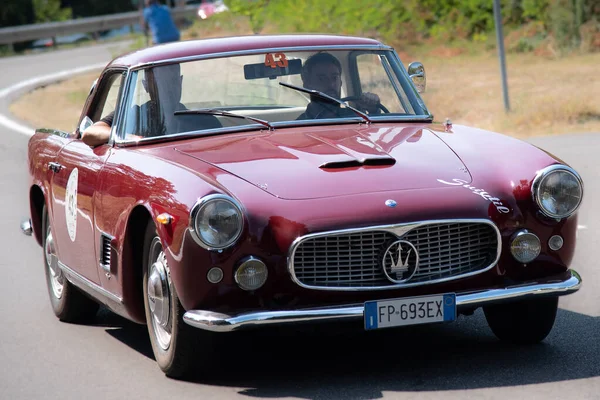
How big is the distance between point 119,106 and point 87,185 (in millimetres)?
485

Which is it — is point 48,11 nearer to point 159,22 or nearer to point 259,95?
point 159,22

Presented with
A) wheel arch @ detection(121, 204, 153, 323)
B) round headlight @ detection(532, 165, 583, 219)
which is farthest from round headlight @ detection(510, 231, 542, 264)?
wheel arch @ detection(121, 204, 153, 323)

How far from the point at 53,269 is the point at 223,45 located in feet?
6.10

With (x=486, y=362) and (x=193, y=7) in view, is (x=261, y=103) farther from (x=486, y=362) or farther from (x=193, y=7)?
(x=193, y=7)

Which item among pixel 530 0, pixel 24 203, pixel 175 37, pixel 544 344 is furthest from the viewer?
pixel 530 0

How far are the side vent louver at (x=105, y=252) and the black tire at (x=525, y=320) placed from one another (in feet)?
6.37

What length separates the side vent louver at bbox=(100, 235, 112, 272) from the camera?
249 inches

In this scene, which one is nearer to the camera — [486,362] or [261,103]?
[486,362]

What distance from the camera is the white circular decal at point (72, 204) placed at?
694cm

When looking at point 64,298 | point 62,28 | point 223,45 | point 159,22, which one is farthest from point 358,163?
point 62,28

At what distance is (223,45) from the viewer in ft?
23.4

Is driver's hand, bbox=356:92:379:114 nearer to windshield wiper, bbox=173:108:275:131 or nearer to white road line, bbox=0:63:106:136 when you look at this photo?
windshield wiper, bbox=173:108:275:131

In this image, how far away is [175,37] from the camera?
71.3 ft

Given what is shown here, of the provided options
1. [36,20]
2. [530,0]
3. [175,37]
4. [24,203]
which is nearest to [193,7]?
[36,20]
